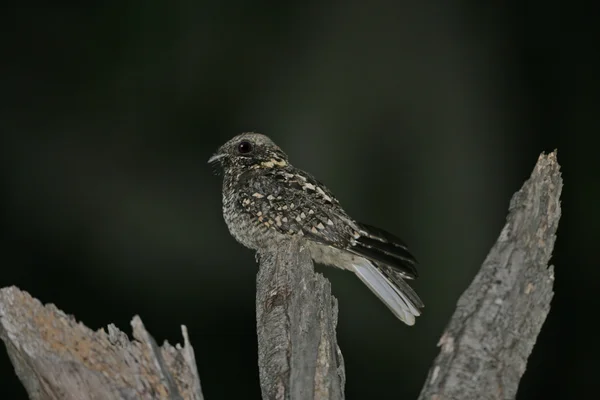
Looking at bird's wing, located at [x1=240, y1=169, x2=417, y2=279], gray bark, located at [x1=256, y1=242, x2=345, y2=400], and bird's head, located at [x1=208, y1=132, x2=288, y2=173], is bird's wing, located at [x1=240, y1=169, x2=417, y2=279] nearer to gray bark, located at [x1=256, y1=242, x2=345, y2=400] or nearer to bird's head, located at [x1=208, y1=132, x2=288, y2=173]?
bird's head, located at [x1=208, y1=132, x2=288, y2=173]

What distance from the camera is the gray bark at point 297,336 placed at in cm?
265

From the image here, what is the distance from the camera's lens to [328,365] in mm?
2717

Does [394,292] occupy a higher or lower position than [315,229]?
lower

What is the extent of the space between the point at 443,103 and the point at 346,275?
1.53 metres

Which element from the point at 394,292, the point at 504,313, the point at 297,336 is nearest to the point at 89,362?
the point at 297,336

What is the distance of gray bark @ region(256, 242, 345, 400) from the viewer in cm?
265

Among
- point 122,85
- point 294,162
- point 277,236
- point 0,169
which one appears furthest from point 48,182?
point 277,236

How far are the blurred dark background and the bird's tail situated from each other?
7.18ft

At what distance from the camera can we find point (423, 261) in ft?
20.8

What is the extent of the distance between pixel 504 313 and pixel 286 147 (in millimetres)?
4663

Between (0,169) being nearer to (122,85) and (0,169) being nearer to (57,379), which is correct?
(122,85)

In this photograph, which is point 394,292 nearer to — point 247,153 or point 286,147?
point 247,153

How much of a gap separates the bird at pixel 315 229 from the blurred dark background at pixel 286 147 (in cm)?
214

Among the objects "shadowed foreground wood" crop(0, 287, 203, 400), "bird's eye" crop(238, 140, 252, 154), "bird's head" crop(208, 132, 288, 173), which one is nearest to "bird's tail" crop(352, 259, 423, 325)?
"bird's head" crop(208, 132, 288, 173)
